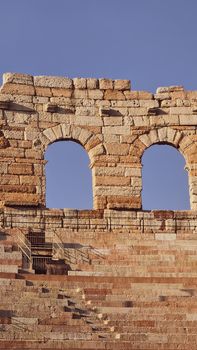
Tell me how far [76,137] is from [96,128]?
790 mm

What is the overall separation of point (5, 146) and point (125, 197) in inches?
162

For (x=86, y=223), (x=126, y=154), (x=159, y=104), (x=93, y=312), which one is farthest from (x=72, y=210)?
(x=93, y=312)

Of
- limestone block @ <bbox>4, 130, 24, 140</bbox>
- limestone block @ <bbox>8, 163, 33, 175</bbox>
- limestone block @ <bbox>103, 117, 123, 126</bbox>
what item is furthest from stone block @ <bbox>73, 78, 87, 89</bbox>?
limestone block @ <bbox>8, 163, 33, 175</bbox>

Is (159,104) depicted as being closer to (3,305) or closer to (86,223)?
(86,223)

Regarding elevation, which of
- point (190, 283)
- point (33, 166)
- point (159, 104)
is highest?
point (159, 104)

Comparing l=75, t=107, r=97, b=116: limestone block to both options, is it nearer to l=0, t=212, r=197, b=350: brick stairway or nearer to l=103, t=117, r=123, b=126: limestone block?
l=103, t=117, r=123, b=126: limestone block

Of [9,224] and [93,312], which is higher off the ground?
[9,224]

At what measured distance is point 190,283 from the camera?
28031mm

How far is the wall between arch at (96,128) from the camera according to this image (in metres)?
34.2

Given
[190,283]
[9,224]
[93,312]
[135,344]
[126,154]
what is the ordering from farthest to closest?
[126,154], [9,224], [190,283], [93,312], [135,344]

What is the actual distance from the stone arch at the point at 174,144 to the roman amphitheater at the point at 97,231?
33 millimetres

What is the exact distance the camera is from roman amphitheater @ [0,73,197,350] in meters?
24.3

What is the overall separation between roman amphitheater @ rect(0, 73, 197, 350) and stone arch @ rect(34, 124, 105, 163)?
0.11 feet

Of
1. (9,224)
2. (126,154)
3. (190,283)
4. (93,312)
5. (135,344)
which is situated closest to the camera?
(135,344)
